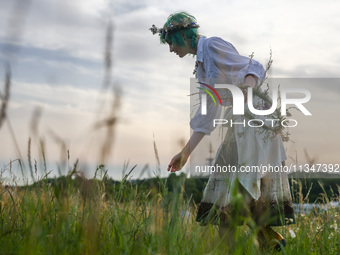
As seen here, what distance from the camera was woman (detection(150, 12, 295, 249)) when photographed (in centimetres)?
290

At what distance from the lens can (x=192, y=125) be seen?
3068 mm

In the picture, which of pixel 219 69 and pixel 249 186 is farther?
pixel 219 69

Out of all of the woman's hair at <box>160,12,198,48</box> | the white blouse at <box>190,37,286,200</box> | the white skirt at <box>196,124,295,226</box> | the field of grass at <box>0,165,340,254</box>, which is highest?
the woman's hair at <box>160,12,198,48</box>

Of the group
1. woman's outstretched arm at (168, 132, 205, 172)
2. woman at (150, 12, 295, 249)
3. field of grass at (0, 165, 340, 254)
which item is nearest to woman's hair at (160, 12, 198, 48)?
woman at (150, 12, 295, 249)

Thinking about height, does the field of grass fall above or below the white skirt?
below

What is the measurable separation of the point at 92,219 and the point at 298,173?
108 inches

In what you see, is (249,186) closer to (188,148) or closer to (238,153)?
(238,153)

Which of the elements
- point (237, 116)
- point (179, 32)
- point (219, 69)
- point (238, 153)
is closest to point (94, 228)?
point (238, 153)

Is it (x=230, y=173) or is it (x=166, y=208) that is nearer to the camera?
(x=166, y=208)

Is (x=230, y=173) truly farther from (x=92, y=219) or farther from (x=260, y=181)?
(x=92, y=219)

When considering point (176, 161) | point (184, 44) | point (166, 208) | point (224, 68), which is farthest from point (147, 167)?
point (184, 44)

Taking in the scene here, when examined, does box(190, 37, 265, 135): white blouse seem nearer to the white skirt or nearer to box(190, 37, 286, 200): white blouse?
box(190, 37, 286, 200): white blouse

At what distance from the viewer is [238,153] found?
9.38ft

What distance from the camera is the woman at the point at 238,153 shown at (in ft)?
9.53
